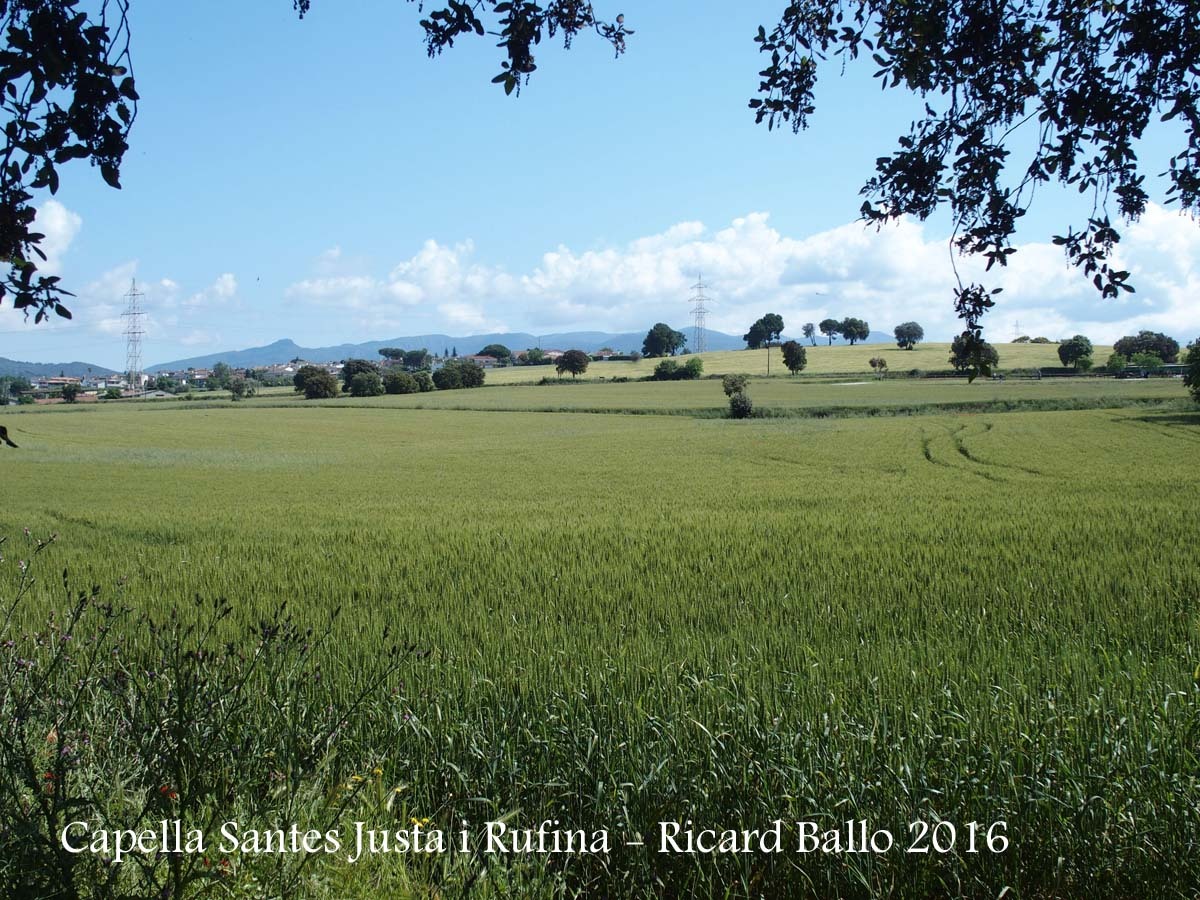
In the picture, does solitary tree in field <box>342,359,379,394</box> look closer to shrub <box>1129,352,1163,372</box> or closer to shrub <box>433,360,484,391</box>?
shrub <box>433,360,484,391</box>

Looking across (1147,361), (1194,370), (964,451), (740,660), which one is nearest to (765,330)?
(1147,361)

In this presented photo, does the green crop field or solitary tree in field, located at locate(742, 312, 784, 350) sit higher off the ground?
solitary tree in field, located at locate(742, 312, 784, 350)

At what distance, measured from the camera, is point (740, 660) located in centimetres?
616

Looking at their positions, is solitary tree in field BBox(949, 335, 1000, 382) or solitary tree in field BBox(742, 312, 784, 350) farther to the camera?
solitary tree in field BBox(742, 312, 784, 350)

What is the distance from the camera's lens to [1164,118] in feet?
11.3

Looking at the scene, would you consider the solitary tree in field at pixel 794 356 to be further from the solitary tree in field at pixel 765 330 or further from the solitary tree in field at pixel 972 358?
the solitary tree in field at pixel 972 358

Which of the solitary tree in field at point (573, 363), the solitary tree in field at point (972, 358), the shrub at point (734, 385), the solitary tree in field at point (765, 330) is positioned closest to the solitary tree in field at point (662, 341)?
the solitary tree in field at point (765, 330)

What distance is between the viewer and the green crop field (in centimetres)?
380

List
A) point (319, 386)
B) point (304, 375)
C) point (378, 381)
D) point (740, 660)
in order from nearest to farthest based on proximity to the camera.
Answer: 1. point (740, 660)
2. point (319, 386)
3. point (304, 375)
4. point (378, 381)

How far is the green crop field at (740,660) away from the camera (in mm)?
3797

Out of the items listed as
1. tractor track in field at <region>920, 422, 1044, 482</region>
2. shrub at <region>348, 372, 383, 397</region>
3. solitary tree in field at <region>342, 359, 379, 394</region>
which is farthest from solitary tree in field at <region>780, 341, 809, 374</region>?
tractor track in field at <region>920, 422, 1044, 482</region>

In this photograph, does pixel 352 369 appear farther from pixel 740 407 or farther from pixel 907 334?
pixel 907 334

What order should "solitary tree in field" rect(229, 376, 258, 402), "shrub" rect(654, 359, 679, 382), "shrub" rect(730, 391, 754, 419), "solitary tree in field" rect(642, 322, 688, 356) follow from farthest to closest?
"solitary tree in field" rect(642, 322, 688, 356)
"shrub" rect(654, 359, 679, 382)
"solitary tree in field" rect(229, 376, 258, 402)
"shrub" rect(730, 391, 754, 419)

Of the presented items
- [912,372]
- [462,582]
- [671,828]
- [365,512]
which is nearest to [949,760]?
[671,828]
